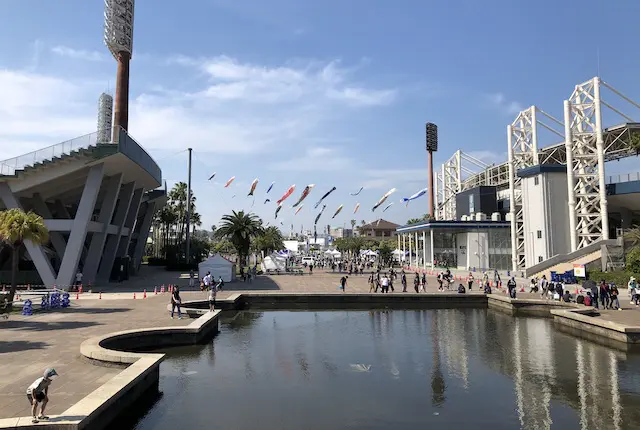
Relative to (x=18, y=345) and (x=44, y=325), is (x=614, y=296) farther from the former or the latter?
(x=44, y=325)

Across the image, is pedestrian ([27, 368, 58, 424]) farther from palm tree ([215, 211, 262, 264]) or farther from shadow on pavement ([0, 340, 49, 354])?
palm tree ([215, 211, 262, 264])

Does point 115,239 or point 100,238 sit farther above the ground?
point 115,239

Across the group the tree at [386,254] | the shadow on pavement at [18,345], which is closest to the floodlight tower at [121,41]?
the shadow on pavement at [18,345]

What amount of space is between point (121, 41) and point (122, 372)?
54568 millimetres

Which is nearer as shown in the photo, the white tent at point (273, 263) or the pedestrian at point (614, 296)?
the pedestrian at point (614, 296)

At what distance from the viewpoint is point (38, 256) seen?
116 feet

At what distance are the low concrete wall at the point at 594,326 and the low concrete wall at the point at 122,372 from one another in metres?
18.2

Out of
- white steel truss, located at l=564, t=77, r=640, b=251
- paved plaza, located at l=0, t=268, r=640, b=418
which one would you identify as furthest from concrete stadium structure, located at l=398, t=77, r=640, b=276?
paved plaza, located at l=0, t=268, r=640, b=418

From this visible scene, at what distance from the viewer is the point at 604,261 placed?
45.6 m

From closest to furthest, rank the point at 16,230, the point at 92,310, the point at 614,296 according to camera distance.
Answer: the point at 16,230 → the point at 92,310 → the point at 614,296

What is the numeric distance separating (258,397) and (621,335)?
16.3 meters

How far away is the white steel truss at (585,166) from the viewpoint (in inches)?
1908

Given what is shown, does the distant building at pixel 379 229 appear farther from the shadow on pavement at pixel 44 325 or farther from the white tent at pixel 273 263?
the shadow on pavement at pixel 44 325

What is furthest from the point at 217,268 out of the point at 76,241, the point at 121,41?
the point at 121,41
